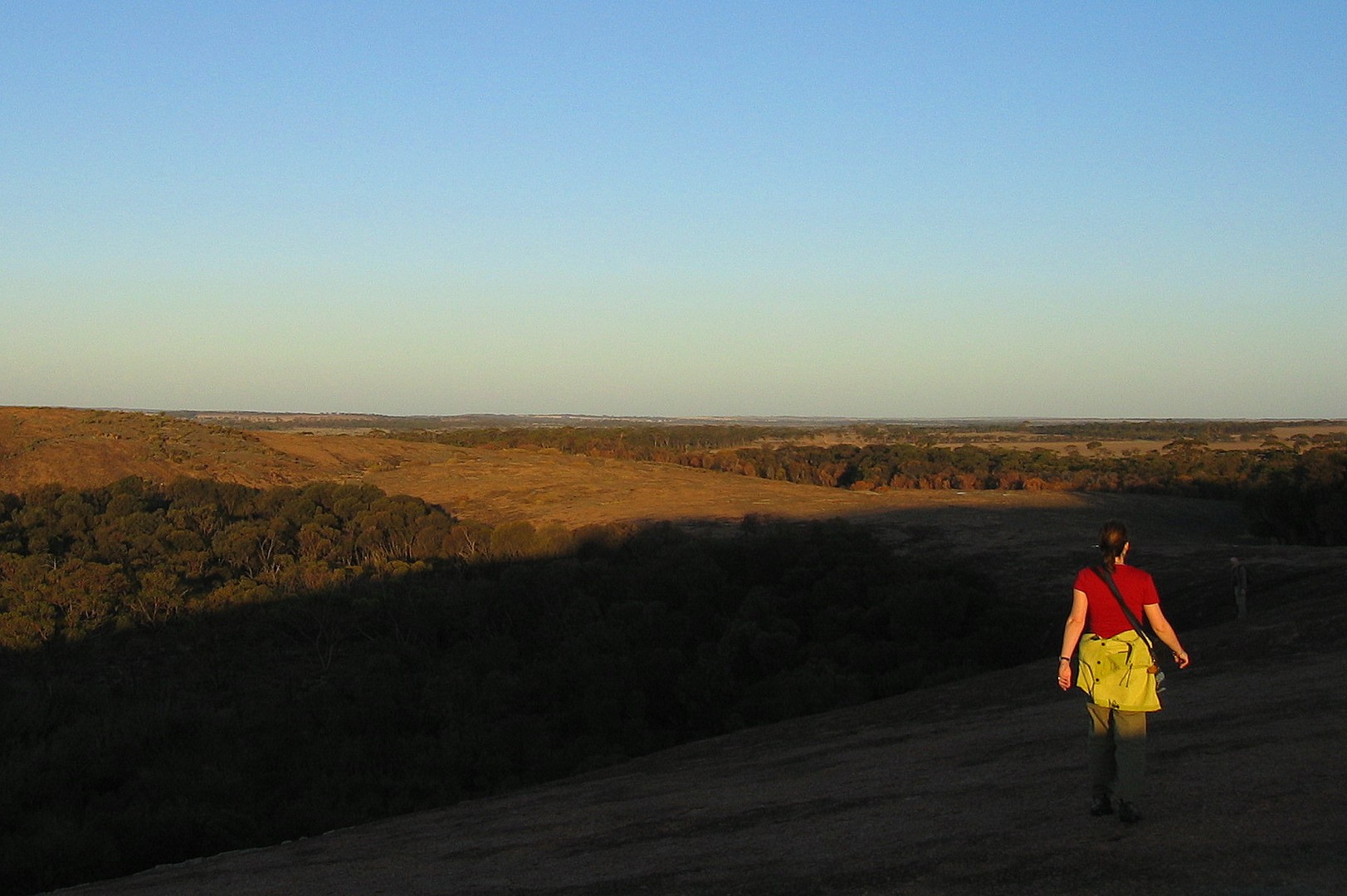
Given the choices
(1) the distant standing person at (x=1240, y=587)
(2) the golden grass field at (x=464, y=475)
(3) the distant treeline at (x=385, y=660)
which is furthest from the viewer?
(2) the golden grass field at (x=464, y=475)

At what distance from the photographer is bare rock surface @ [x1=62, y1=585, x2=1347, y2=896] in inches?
267

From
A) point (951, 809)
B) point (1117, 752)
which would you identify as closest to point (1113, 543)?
point (1117, 752)

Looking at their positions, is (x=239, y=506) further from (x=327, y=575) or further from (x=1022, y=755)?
(x=1022, y=755)

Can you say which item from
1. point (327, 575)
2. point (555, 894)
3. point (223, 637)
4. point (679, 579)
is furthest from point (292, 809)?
point (327, 575)

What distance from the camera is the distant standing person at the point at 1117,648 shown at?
6.65 metres

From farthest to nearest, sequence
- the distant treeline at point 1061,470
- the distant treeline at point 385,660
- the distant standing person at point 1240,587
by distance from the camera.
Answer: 1. the distant treeline at point 1061,470
2. the distant standing person at point 1240,587
3. the distant treeline at point 385,660

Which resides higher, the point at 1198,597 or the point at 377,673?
the point at 1198,597

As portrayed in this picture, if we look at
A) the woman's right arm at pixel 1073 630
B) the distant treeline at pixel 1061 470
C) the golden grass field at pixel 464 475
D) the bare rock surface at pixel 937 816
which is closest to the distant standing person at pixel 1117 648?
the woman's right arm at pixel 1073 630

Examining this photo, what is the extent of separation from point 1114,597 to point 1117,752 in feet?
3.13

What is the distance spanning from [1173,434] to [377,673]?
136 m

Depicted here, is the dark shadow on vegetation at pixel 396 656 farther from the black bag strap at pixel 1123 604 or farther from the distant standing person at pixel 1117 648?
the black bag strap at pixel 1123 604

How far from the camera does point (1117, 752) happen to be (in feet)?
22.6

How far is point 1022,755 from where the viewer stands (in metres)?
10.9

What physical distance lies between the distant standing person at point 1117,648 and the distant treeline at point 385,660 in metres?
11.9
